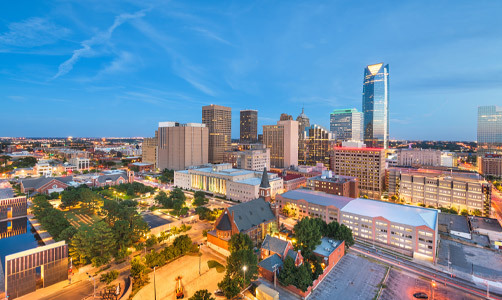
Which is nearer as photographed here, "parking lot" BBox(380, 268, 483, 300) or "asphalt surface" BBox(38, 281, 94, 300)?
"asphalt surface" BBox(38, 281, 94, 300)

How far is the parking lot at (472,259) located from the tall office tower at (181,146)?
149421 millimetres

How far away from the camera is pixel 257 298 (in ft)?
125

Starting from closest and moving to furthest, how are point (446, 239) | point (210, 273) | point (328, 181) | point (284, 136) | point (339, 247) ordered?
point (210, 273) → point (339, 247) → point (446, 239) → point (328, 181) → point (284, 136)

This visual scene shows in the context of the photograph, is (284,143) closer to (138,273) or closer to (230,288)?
(230,288)

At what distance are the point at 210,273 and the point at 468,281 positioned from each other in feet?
167

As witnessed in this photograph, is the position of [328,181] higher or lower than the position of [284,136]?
lower

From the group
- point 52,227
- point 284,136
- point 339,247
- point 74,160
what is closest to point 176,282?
point 339,247

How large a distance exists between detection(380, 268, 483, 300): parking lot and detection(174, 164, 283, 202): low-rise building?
2339 inches

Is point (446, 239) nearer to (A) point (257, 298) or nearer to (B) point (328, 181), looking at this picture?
(B) point (328, 181)

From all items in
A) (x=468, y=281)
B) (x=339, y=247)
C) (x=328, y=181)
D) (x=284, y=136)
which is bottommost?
(x=468, y=281)

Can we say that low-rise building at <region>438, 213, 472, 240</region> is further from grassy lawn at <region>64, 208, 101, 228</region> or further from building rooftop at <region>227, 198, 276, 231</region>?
grassy lawn at <region>64, 208, 101, 228</region>

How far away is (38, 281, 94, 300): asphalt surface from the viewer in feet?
121

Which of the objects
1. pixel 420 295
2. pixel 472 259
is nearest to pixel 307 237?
pixel 420 295

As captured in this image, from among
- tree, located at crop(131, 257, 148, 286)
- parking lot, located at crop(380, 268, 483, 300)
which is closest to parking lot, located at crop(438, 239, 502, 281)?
parking lot, located at crop(380, 268, 483, 300)
